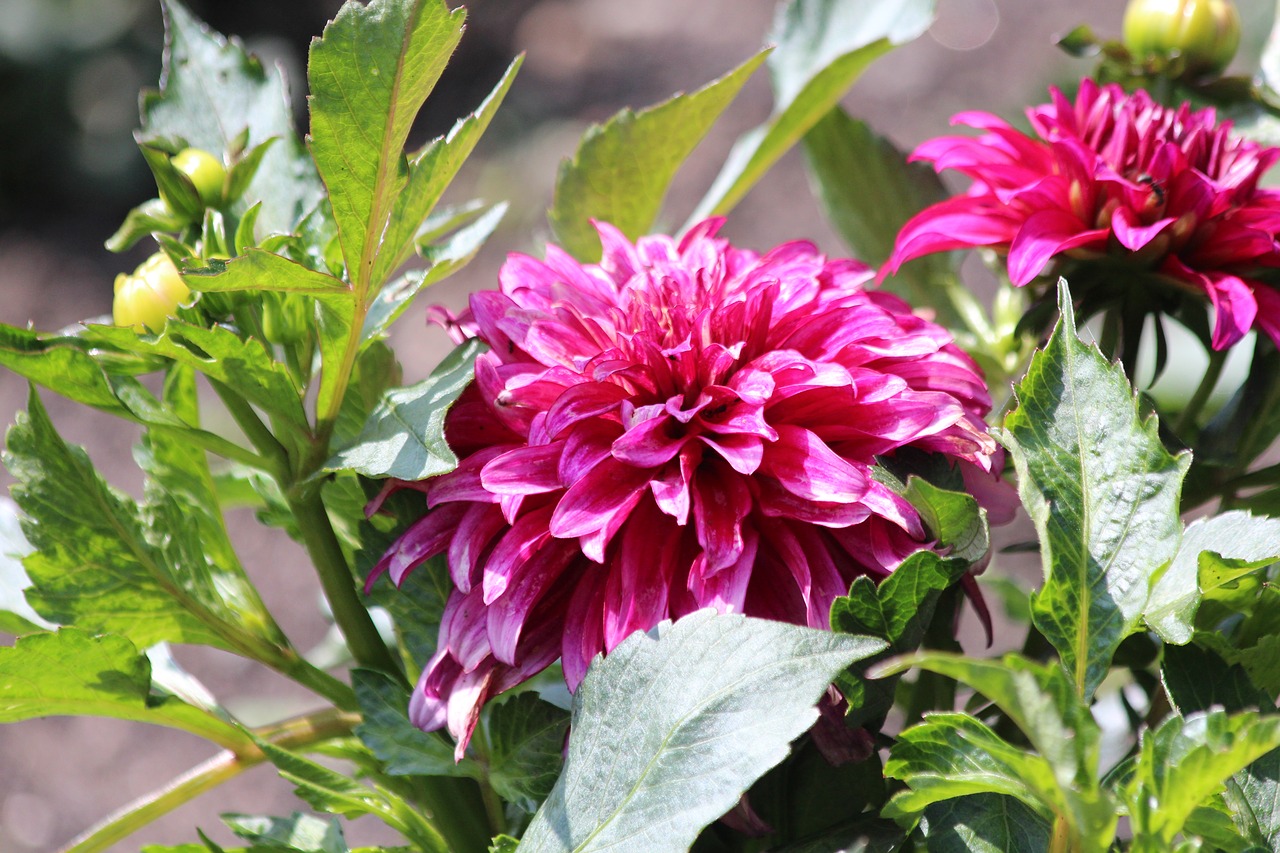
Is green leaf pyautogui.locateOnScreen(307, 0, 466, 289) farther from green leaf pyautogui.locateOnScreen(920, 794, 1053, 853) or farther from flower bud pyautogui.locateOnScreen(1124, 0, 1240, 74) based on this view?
flower bud pyautogui.locateOnScreen(1124, 0, 1240, 74)

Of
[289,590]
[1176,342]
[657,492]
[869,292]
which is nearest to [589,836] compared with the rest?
[657,492]

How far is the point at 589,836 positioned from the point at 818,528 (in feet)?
0.37

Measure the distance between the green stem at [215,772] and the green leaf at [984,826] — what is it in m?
0.21

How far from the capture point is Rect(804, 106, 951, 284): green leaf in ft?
1.93

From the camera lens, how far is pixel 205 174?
400 millimetres

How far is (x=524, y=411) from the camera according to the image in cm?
38

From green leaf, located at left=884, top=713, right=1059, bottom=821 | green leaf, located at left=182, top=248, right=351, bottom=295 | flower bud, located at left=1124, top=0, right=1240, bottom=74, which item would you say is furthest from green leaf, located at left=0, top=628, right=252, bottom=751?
flower bud, located at left=1124, top=0, right=1240, bottom=74

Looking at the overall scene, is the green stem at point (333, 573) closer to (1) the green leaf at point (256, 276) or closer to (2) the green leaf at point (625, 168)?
(1) the green leaf at point (256, 276)

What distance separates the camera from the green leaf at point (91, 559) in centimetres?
38

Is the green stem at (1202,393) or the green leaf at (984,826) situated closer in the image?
the green leaf at (984,826)

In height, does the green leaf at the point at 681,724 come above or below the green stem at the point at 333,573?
below

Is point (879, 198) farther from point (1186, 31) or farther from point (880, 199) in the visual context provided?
point (1186, 31)

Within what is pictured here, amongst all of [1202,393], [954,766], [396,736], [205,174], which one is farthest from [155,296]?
[1202,393]

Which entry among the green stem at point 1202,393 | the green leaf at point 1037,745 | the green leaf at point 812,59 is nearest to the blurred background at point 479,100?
the green leaf at point 812,59
